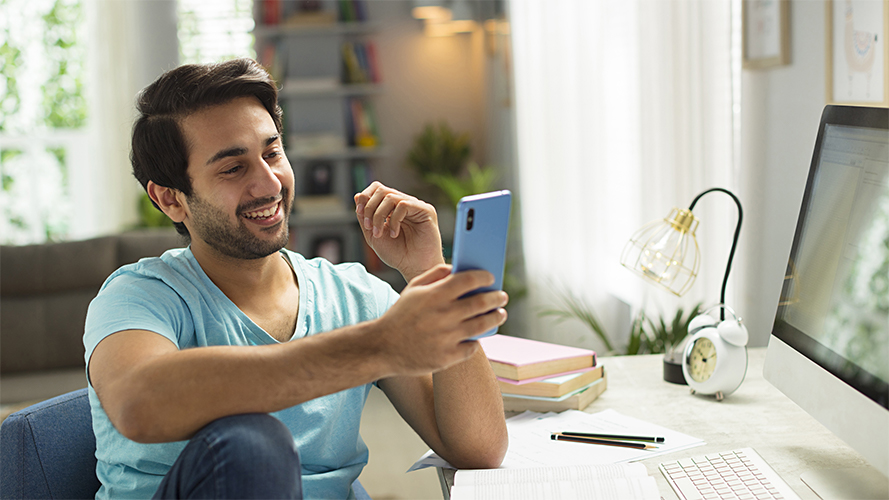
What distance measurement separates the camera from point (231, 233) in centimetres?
118

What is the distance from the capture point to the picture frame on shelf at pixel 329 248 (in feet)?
16.0

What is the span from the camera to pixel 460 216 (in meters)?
0.77

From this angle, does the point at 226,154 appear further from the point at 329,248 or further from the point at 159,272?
the point at 329,248

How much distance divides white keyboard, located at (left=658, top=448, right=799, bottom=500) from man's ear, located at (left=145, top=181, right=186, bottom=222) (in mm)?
876

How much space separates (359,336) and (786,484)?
58 cm

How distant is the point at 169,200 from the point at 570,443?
787 mm

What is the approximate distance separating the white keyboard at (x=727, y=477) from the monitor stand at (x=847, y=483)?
4 centimetres

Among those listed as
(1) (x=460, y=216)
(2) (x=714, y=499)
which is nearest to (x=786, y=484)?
(2) (x=714, y=499)

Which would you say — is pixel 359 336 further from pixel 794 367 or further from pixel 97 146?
pixel 97 146

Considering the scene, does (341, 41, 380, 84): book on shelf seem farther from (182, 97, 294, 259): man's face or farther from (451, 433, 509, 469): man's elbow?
(451, 433, 509, 469): man's elbow

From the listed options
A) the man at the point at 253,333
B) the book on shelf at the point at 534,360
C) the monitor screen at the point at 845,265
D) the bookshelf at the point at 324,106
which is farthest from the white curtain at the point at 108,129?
the monitor screen at the point at 845,265

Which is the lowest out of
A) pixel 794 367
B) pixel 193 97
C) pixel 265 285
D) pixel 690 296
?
pixel 690 296

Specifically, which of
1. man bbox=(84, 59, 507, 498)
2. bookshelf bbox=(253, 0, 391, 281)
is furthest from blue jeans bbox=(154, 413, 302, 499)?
bookshelf bbox=(253, 0, 391, 281)

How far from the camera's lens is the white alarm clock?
1.25 m
